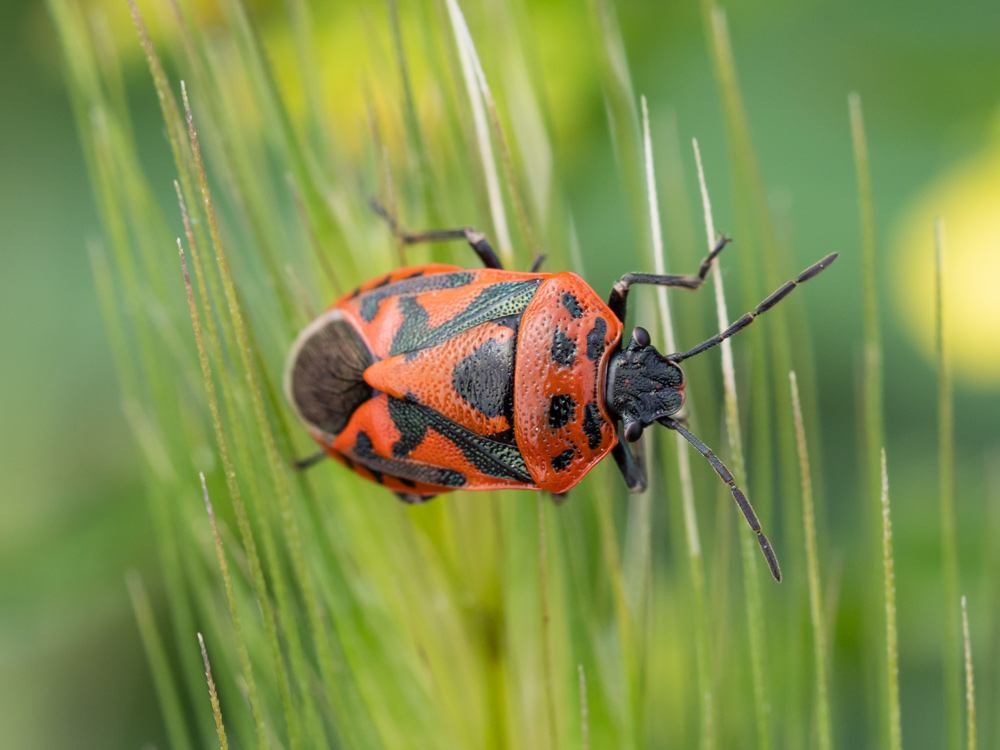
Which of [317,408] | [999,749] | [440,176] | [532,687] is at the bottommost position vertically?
[999,749]

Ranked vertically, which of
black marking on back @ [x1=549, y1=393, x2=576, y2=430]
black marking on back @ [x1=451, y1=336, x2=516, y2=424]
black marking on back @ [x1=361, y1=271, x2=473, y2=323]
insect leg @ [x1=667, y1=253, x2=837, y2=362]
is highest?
black marking on back @ [x1=361, y1=271, x2=473, y2=323]

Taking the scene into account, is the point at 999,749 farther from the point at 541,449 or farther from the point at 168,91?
the point at 168,91

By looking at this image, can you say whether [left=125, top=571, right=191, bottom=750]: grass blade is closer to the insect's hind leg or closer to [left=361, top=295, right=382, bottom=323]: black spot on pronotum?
[left=361, top=295, right=382, bottom=323]: black spot on pronotum

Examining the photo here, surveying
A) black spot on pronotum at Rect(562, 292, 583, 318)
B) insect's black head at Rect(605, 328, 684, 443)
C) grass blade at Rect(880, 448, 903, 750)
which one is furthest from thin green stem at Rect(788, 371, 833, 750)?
black spot on pronotum at Rect(562, 292, 583, 318)

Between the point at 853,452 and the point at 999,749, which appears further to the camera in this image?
the point at 853,452

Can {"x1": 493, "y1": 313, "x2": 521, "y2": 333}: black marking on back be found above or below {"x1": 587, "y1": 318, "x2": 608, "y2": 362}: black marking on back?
above

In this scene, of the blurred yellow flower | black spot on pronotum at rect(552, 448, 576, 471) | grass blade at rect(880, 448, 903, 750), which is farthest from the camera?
the blurred yellow flower

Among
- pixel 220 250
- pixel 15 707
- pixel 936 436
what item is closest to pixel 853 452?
pixel 936 436
